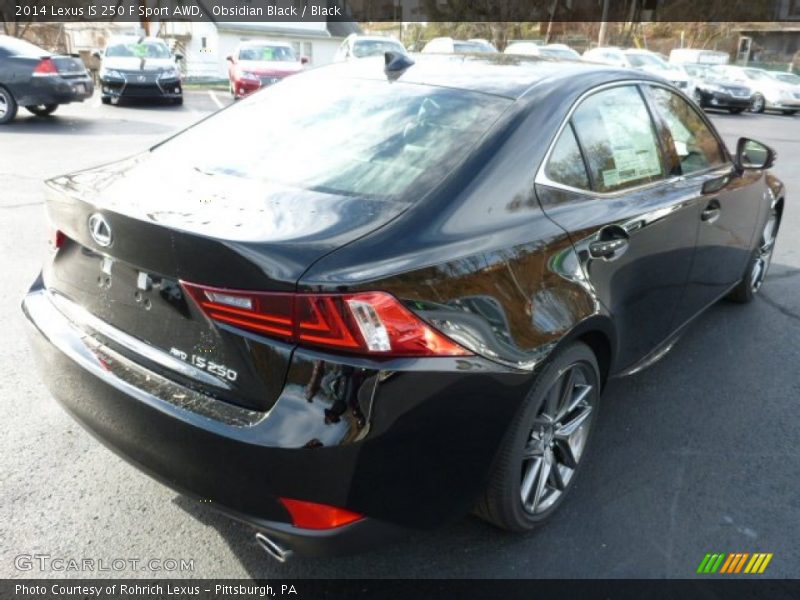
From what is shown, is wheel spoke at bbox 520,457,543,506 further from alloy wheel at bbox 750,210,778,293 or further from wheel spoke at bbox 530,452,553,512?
alloy wheel at bbox 750,210,778,293

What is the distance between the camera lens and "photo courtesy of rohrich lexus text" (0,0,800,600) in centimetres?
189

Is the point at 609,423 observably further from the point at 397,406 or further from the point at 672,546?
the point at 397,406

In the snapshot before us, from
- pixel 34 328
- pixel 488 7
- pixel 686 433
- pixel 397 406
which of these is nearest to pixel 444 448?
pixel 397 406

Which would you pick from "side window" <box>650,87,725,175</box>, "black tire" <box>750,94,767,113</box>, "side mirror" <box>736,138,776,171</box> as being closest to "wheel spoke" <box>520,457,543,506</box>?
"side window" <box>650,87,725,175</box>

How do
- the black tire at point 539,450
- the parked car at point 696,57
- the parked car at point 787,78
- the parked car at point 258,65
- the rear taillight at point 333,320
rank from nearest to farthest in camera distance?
the rear taillight at point 333,320
the black tire at point 539,450
the parked car at point 258,65
the parked car at point 787,78
the parked car at point 696,57

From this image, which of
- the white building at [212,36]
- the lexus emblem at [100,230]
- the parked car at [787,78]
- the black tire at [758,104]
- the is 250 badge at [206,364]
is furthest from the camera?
the white building at [212,36]

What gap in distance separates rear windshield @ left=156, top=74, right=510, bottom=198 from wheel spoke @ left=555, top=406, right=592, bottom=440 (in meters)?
1.09

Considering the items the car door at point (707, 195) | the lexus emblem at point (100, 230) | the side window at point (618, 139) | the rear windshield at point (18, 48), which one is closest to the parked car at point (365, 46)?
the rear windshield at point (18, 48)

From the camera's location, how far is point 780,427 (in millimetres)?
3363

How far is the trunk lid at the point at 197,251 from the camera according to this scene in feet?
6.18

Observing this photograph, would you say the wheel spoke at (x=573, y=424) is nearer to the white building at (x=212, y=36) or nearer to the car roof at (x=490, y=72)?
the car roof at (x=490, y=72)

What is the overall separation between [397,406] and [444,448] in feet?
0.80
